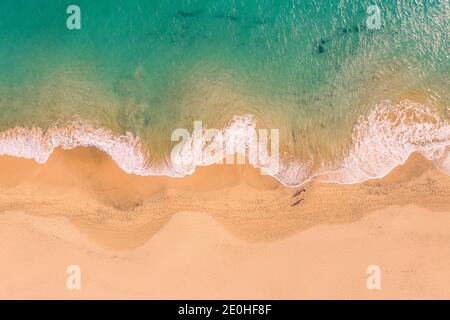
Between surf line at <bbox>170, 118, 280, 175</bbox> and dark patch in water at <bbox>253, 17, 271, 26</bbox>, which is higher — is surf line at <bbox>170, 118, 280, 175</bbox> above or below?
below

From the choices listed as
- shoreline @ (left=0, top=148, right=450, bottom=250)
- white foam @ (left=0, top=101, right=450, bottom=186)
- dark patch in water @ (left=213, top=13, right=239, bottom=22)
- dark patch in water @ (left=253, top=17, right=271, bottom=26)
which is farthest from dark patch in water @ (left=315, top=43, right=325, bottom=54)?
shoreline @ (left=0, top=148, right=450, bottom=250)

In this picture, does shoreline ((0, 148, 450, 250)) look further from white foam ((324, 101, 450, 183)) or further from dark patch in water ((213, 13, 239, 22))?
dark patch in water ((213, 13, 239, 22))

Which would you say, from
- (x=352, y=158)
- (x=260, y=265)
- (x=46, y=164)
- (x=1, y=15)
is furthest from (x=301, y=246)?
(x=1, y=15)

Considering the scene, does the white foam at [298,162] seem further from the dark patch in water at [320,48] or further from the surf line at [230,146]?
the dark patch in water at [320,48]

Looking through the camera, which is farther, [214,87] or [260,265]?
[214,87]

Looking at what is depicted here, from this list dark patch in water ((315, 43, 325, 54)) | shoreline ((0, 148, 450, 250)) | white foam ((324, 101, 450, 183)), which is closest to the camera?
shoreline ((0, 148, 450, 250))

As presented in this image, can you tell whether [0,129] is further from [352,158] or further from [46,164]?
[352,158]

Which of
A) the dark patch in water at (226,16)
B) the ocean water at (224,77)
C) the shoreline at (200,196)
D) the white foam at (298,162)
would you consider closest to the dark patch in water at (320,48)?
the ocean water at (224,77)
